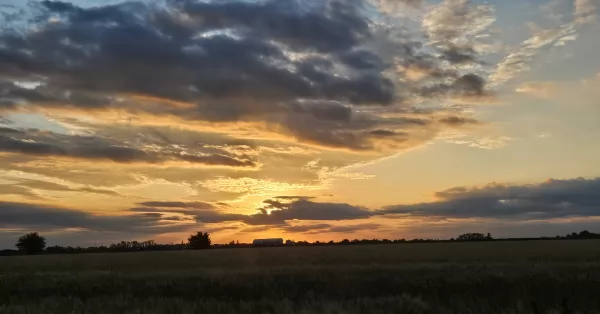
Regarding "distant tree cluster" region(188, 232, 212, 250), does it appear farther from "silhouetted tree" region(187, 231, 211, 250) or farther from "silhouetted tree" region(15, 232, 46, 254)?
"silhouetted tree" region(15, 232, 46, 254)

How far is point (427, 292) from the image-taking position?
1920cm

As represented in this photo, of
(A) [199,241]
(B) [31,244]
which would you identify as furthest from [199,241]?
(B) [31,244]

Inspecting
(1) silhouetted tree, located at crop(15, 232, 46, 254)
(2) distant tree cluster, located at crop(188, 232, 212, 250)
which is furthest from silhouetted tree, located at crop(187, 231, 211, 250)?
(1) silhouetted tree, located at crop(15, 232, 46, 254)

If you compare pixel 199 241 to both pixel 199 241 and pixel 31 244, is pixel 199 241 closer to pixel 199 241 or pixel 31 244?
pixel 199 241

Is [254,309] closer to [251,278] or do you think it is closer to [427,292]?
[427,292]

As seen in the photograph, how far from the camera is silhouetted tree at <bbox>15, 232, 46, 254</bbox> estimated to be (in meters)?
111

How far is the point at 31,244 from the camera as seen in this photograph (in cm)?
11125

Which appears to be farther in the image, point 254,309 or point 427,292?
point 427,292

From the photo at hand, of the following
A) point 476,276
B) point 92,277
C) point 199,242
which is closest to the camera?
point 476,276

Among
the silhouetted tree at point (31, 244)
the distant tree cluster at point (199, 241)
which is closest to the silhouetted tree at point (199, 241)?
the distant tree cluster at point (199, 241)

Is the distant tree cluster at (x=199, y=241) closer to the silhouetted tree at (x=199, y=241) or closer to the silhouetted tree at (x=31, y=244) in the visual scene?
the silhouetted tree at (x=199, y=241)

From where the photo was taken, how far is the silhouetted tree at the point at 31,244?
11062 cm

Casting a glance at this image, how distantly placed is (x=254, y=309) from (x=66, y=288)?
1446 cm

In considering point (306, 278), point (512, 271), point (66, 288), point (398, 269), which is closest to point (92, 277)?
point (66, 288)
